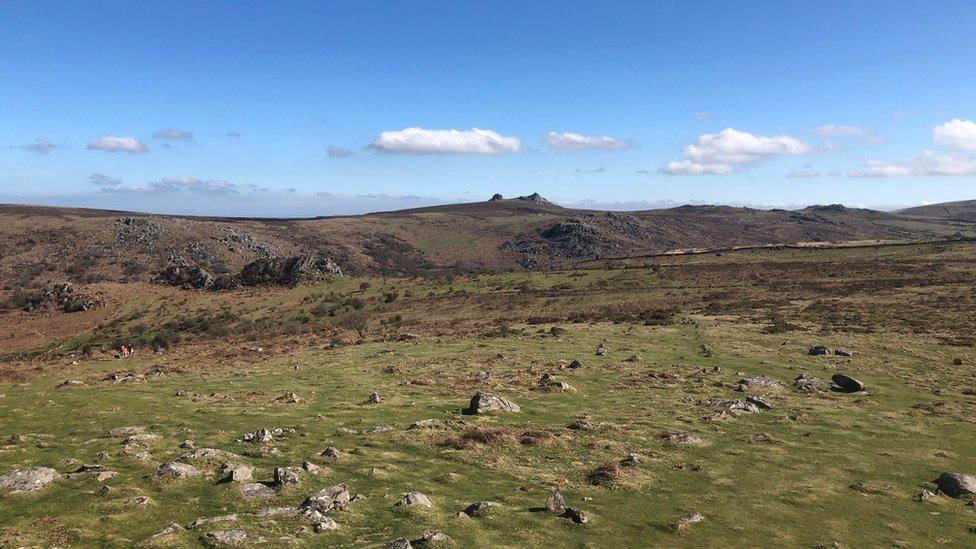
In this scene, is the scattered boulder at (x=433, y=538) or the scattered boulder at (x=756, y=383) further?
the scattered boulder at (x=756, y=383)

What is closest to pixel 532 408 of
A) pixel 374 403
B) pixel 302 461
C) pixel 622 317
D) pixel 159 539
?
pixel 374 403

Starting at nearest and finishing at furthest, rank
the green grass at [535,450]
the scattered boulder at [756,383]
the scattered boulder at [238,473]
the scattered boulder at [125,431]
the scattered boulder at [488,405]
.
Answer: the green grass at [535,450] → the scattered boulder at [238,473] → the scattered boulder at [125,431] → the scattered boulder at [488,405] → the scattered boulder at [756,383]

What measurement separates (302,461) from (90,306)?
217 feet

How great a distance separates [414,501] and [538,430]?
7.74 m

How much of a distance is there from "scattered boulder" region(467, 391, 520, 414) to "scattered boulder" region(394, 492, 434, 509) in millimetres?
9022

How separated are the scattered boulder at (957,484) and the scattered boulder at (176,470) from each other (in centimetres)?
2109

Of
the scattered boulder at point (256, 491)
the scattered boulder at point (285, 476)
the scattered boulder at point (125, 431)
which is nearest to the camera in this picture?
the scattered boulder at point (256, 491)

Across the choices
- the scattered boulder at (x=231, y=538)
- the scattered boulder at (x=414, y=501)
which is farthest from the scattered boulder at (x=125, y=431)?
the scattered boulder at (x=414, y=501)

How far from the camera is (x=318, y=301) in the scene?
69812mm

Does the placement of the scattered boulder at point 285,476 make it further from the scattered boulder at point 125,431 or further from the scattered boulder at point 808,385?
the scattered boulder at point 808,385

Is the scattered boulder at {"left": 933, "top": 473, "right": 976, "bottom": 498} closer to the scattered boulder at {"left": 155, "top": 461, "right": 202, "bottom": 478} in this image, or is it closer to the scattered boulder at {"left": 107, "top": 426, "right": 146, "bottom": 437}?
the scattered boulder at {"left": 155, "top": 461, "right": 202, "bottom": 478}

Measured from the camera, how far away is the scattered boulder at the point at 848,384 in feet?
88.8

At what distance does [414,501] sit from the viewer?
13.1m

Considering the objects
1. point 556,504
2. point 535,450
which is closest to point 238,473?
point 556,504
